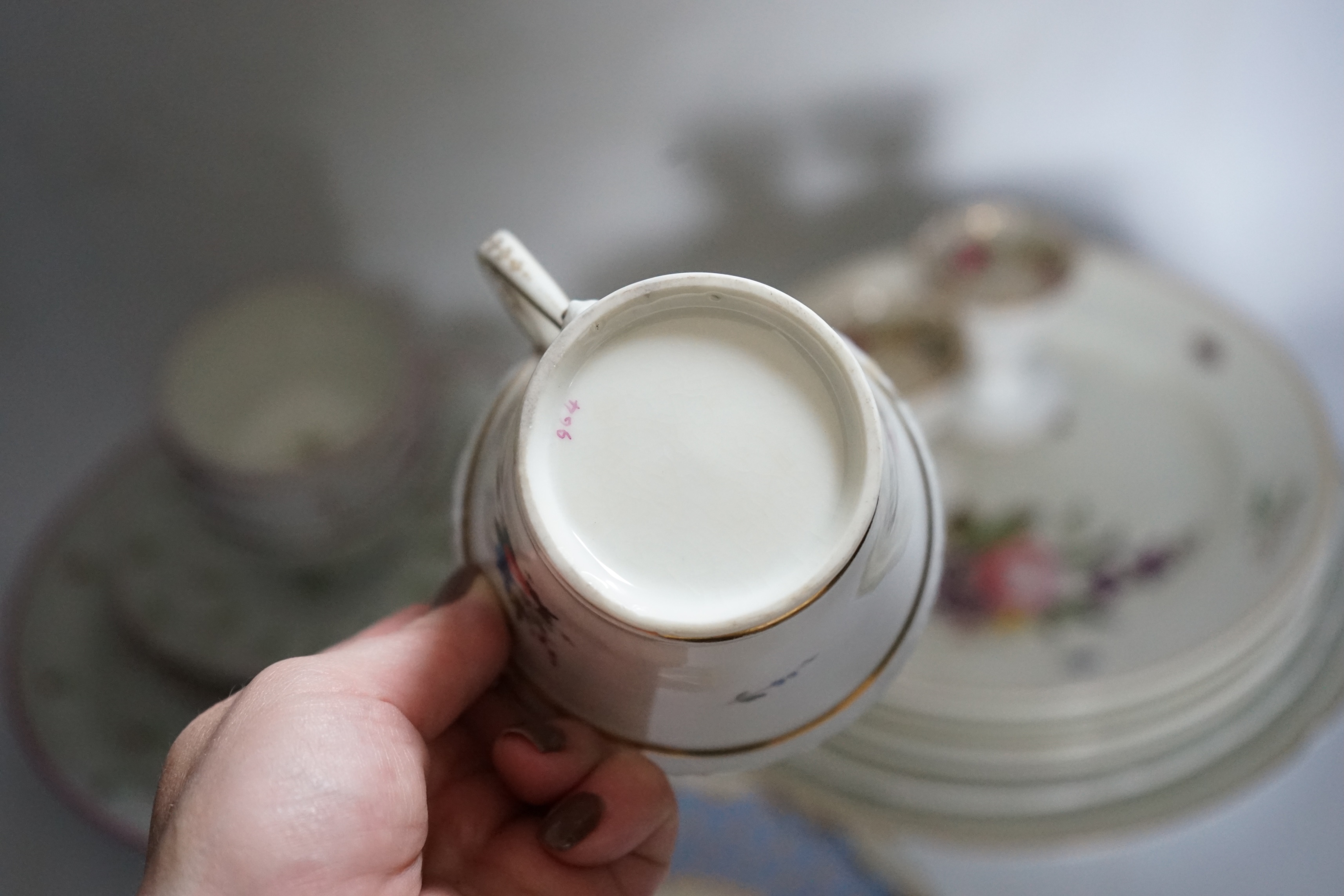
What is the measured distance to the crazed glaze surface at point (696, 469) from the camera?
1.01ft

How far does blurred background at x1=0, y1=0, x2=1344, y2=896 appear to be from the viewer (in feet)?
2.33

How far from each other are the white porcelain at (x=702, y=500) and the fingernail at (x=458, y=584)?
43 millimetres

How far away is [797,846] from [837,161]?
53 centimetres

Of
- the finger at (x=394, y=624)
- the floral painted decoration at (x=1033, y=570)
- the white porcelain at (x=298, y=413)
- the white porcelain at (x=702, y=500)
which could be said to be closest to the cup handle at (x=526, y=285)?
the white porcelain at (x=702, y=500)

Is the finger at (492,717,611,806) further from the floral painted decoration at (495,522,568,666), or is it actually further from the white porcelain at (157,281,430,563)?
the white porcelain at (157,281,430,563)

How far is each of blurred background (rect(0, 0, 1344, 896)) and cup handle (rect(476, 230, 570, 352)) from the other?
436mm

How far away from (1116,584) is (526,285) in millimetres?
589

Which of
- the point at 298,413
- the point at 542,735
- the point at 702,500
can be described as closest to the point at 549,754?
the point at 542,735

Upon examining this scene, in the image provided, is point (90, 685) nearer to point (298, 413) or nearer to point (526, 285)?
point (298, 413)

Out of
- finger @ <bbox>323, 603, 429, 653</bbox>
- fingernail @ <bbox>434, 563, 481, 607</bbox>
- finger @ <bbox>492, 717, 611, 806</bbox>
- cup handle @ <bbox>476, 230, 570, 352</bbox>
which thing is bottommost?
finger @ <bbox>492, 717, 611, 806</bbox>

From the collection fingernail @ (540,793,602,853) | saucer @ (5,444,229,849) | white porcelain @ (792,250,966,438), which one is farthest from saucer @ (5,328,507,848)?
fingernail @ (540,793,602,853)

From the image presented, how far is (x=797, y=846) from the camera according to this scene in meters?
0.69

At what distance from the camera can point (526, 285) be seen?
349 mm

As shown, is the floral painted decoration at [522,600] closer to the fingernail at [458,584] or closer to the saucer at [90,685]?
the fingernail at [458,584]
